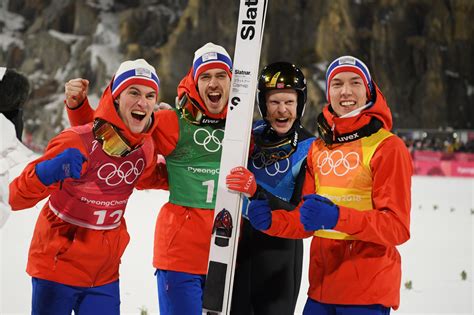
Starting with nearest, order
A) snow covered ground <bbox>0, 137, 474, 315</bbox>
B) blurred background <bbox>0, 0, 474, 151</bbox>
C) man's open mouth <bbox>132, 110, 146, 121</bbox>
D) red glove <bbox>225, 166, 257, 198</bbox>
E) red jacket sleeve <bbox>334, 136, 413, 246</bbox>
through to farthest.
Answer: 1. red jacket sleeve <bbox>334, 136, 413, 246</bbox>
2. red glove <bbox>225, 166, 257, 198</bbox>
3. man's open mouth <bbox>132, 110, 146, 121</bbox>
4. snow covered ground <bbox>0, 137, 474, 315</bbox>
5. blurred background <bbox>0, 0, 474, 151</bbox>

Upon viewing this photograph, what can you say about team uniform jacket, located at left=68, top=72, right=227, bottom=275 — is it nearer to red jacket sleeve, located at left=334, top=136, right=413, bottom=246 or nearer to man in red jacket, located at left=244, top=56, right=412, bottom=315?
man in red jacket, located at left=244, top=56, right=412, bottom=315

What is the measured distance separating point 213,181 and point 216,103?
1.55 ft

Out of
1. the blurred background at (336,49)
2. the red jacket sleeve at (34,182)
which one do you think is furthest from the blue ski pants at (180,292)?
the blurred background at (336,49)

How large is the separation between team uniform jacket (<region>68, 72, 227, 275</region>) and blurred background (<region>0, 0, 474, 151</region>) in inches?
933

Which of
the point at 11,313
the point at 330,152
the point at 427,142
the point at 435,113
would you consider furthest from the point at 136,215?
the point at 435,113

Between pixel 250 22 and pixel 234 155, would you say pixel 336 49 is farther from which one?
pixel 234 155

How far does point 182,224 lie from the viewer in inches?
127

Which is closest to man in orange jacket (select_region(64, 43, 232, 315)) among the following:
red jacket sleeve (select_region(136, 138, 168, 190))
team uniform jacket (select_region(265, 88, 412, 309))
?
red jacket sleeve (select_region(136, 138, 168, 190))

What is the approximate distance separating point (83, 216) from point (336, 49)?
87.6 feet

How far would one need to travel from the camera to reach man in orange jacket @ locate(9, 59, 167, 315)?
2686mm

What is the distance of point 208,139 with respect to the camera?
328cm

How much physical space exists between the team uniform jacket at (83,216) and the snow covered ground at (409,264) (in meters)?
2.18

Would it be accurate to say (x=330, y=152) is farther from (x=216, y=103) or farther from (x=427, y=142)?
(x=427, y=142)

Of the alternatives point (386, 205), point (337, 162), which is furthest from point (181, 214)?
point (386, 205)
